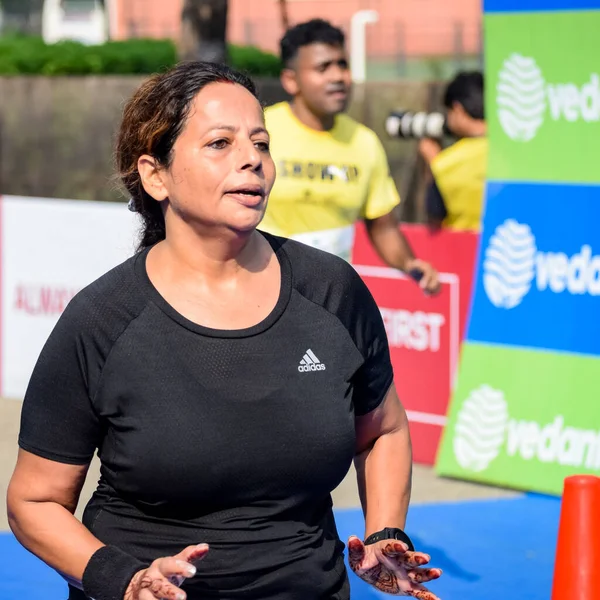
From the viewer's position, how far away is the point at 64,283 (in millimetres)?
8492

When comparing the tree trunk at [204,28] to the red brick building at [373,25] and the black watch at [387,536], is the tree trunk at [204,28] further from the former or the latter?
the black watch at [387,536]

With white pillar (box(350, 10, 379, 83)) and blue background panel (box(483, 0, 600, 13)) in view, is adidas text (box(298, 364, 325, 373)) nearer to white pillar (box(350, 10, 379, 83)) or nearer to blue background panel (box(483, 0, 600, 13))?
blue background panel (box(483, 0, 600, 13))

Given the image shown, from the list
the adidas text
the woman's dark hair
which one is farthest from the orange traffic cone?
the woman's dark hair

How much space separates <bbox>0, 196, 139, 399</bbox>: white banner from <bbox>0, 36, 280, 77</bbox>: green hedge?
10209 millimetres

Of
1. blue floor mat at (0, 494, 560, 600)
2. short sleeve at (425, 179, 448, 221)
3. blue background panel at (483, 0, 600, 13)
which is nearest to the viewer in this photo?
blue floor mat at (0, 494, 560, 600)

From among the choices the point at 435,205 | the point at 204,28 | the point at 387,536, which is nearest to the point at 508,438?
the point at 435,205

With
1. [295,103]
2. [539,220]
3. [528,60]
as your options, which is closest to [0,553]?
[295,103]

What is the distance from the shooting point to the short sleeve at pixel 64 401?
8.66 ft

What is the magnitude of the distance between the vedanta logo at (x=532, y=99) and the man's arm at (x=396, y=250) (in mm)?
768

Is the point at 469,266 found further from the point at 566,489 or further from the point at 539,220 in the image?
the point at 566,489

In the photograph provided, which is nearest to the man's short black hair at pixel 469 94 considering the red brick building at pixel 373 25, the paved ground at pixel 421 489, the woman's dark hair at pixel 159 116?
the paved ground at pixel 421 489

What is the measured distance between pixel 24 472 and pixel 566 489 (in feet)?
6.36

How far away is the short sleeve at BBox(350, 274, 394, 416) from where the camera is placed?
2.83 meters

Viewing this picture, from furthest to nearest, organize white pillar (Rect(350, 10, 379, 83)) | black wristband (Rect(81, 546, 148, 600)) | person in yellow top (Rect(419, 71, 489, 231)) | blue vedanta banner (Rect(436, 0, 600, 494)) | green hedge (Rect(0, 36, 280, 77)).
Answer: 1. white pillar (Rect(350, 10, 379, 83))
2. green hedge (Rect(0, 36, 280, 77))
3. person in yellow top (Rect(419, 71, 489, 231))
4. blue vedanta banner (Rect(436, 0, 600, 494))
5. black wristband (Rect(81, 546, 148, 600))
